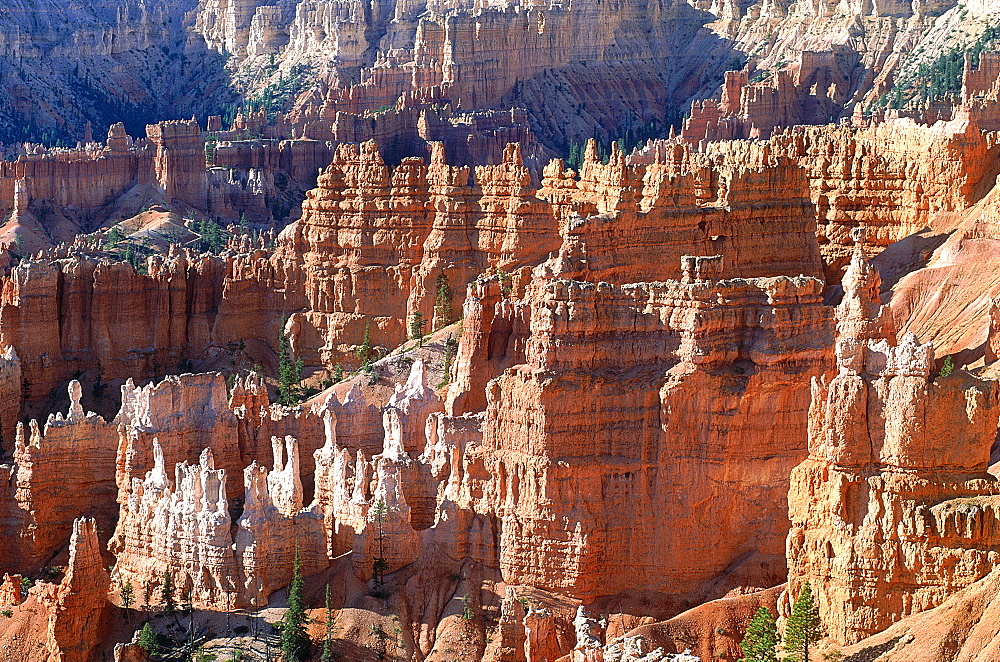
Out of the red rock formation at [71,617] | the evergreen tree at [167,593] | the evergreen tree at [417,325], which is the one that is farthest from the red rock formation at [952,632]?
the evergreen tree at [417,325]

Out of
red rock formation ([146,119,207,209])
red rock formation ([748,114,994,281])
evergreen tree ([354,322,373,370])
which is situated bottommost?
evergreen tree ([354,322,373,370])

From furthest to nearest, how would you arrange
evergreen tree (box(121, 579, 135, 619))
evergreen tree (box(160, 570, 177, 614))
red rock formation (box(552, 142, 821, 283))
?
red rock formation (box(552, 142, 821, 283)) < evergreen tree (box(121, 579, 135, 619)) < evergreen tree (box(160, 570, 177, 614))

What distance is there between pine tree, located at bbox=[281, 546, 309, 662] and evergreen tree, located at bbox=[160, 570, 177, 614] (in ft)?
12.1

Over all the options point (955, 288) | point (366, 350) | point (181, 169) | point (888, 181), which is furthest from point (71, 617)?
point (181, 169)

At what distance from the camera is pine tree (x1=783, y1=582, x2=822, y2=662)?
43312mm

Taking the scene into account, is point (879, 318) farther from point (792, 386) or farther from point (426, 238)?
point (426, 238)

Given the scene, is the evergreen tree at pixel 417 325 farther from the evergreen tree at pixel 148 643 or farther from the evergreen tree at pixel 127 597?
the evergreen tree at pixel 148 643

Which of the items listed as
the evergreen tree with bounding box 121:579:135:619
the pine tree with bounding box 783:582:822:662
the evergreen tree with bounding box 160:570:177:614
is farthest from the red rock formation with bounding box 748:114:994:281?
the pine tree with bounding box 783:582:822:662

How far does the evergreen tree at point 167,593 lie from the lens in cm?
5909

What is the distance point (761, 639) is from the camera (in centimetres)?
4591

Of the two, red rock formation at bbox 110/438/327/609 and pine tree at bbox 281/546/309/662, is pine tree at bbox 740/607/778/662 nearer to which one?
pine tree at bbox 281/546/309/662

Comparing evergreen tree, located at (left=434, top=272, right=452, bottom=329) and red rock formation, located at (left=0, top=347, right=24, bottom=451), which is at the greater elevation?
evergreen tree, located at (left=434, top=272, right=452, bottom=329)

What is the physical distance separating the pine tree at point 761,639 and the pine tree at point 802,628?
48cm

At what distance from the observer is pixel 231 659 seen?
181 ft
